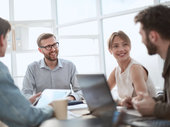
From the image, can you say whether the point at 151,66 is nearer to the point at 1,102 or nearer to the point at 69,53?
the point at 69,53

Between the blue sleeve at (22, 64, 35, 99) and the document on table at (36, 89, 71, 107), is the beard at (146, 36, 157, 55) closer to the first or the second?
the document on table at (36, 89, 71, 107)

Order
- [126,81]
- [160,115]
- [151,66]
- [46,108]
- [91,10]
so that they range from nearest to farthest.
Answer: [160,115]
[46,108]
[126,81]
[151,66]
[91,10]

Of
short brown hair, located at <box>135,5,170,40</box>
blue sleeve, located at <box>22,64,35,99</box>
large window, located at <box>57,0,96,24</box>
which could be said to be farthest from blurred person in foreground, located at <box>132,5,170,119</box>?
large window, located at <box>57,0,96,24</box>

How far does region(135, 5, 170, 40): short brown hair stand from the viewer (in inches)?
53.4

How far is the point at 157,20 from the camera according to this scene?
1364 millimetres

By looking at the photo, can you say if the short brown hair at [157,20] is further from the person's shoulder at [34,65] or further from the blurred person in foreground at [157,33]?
the person's shoulder at [34,65]

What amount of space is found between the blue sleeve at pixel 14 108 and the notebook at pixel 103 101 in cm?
31

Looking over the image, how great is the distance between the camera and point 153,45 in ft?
4.62

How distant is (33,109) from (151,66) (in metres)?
2.42

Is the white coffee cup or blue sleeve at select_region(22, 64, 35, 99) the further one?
blue sleeve at select_region(22, 64, 35, 99)

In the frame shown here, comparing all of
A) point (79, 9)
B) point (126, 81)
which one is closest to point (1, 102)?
point (126, 81)

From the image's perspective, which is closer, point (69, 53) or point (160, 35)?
point (160, 35)

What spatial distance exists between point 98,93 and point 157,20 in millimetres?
602

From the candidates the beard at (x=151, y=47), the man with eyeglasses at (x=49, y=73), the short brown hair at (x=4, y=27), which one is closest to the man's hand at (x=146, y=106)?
the beard at (x=151, y=47)
